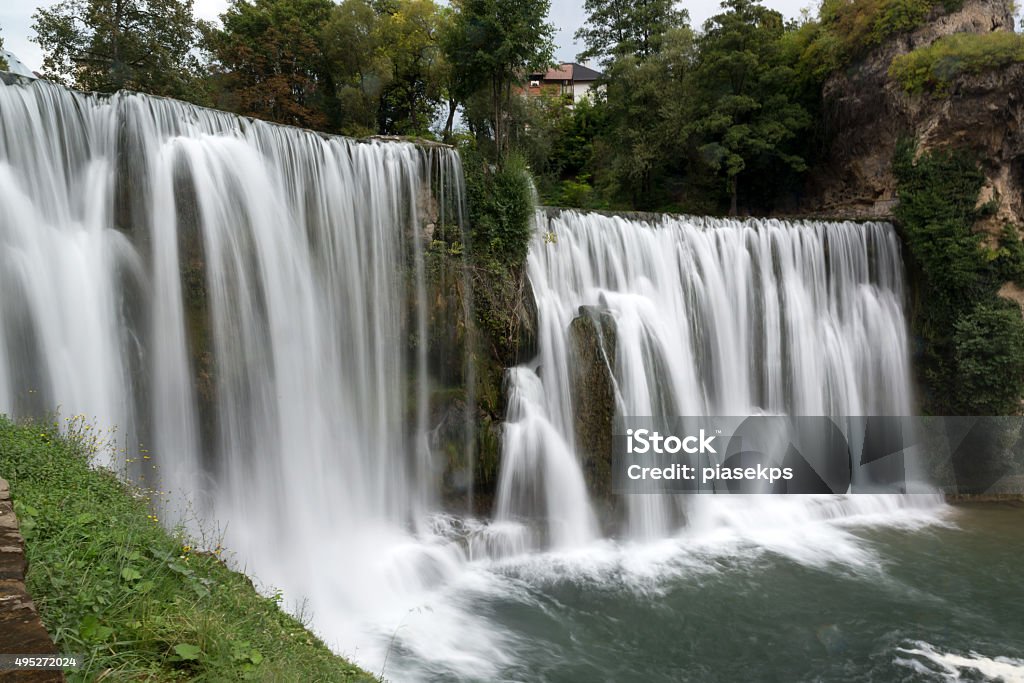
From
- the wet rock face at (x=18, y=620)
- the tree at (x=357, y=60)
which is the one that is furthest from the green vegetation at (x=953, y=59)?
the wet rock face at (x=18, y=620)

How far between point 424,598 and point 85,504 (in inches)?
216

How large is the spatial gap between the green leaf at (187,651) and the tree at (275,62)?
67.3 feet

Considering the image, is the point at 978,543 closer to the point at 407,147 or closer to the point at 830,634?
the point at 830,634

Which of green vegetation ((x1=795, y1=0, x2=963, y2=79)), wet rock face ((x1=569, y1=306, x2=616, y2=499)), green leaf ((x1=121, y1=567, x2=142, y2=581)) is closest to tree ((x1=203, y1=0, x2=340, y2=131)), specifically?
wet rock face ((x1=569, y1=306, x2=616, y2=499))

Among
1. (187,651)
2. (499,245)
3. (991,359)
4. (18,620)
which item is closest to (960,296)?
(991,359)

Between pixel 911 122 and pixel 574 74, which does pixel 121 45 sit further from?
pixel 574 74

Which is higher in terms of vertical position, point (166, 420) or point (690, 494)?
point (166, 420)

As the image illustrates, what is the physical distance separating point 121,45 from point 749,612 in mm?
21926

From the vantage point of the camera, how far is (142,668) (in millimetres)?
3311

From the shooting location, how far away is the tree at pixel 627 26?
26.4 m

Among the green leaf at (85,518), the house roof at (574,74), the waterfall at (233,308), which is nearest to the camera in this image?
the green leaf at (85,518)

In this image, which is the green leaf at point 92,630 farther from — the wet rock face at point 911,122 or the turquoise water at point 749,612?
the wet rock face at point 911,122

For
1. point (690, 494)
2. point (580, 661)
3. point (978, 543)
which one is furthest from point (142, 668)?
point (978, 543)

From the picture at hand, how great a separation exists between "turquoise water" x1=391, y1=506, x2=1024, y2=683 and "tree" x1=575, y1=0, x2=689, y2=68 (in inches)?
824
